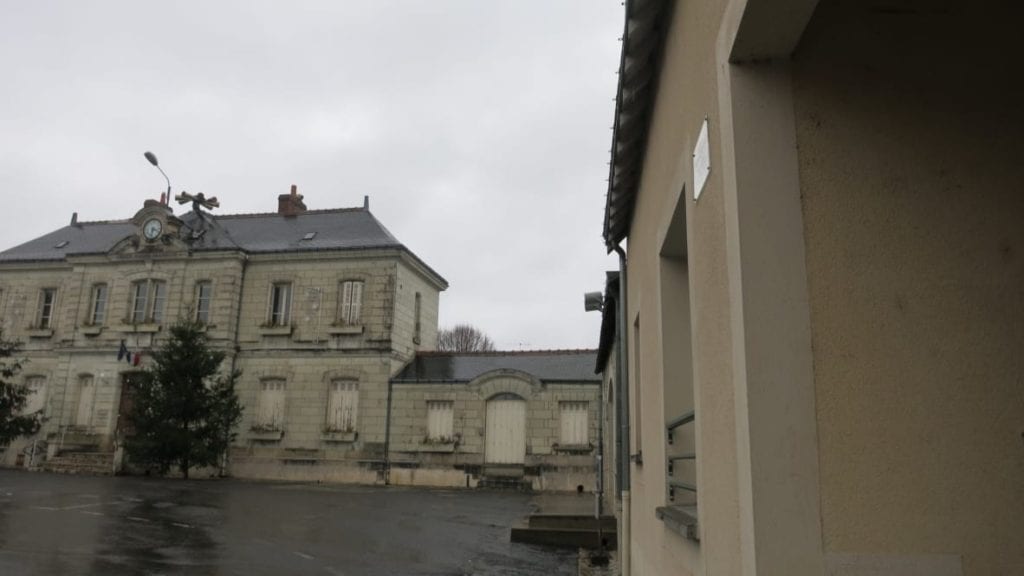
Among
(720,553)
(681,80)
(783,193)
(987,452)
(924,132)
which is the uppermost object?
(681,80)

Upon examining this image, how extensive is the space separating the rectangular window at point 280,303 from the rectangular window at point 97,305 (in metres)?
6.10

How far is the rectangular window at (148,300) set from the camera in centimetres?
2494

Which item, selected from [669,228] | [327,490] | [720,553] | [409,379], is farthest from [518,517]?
[720,553]

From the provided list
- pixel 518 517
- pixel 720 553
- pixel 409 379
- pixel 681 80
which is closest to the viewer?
pixel 720 553

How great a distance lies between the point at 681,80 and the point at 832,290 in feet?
5.16

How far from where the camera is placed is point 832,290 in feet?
6.45

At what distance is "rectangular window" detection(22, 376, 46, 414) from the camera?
2581 cm

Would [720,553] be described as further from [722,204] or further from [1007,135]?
[1007,135]

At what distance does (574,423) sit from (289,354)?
9.59 m

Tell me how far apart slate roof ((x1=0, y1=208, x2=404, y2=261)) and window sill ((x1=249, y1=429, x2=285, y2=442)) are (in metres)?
5.94

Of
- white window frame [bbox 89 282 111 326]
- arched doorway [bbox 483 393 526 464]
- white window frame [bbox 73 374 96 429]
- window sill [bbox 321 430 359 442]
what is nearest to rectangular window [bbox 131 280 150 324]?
white window frame [bbox 89 282 111 326]

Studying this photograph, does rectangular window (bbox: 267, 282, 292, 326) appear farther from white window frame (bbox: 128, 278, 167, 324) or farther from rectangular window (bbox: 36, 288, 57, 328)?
rectangular window (bbox: 36, 288, 57, 328)

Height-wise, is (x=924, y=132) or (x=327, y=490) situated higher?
(x=924, y=132)

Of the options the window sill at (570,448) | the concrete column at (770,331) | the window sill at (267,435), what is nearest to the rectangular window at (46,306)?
the window sill at (267,435)
